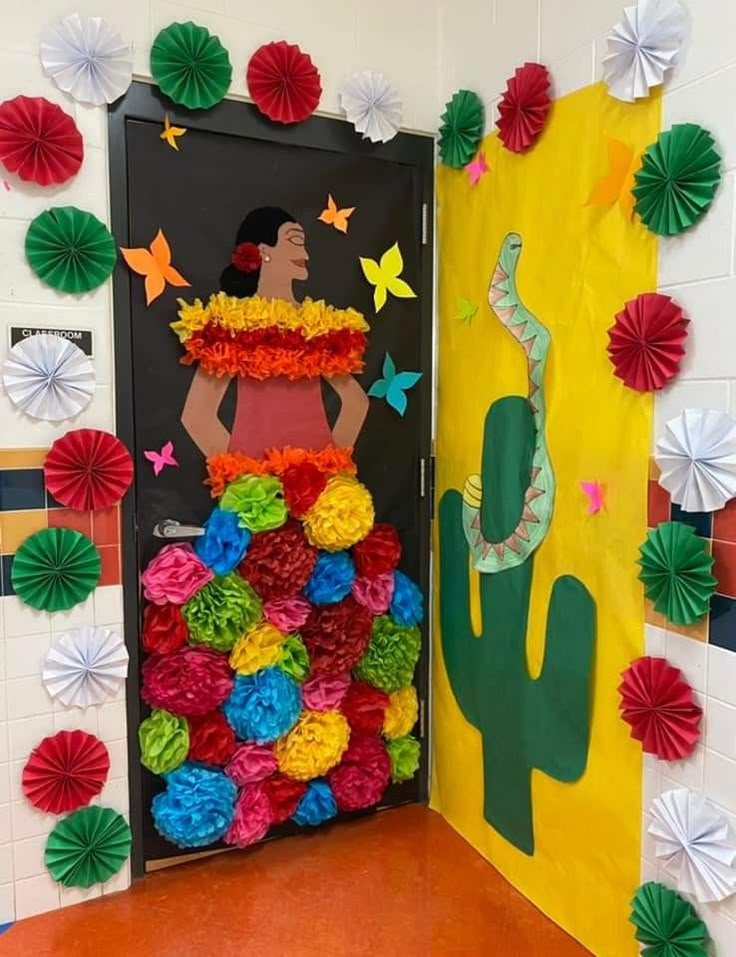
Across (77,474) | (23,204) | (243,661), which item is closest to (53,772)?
(243,661)

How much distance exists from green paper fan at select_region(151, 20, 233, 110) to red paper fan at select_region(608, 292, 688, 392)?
45.6 inches

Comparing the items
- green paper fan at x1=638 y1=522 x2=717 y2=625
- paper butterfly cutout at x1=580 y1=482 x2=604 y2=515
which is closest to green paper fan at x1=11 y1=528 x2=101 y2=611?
paper butterfly cutout at x1=580 y1=482 x2=604 y2=515

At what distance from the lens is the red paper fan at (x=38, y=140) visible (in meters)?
1.85

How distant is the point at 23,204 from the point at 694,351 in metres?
1.51

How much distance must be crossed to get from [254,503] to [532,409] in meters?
0.75

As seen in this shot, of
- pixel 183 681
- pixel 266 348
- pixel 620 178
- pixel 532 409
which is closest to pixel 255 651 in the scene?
pixel 183 681

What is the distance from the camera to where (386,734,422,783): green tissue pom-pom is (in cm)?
248

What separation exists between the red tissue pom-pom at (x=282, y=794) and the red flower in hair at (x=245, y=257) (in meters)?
1.39

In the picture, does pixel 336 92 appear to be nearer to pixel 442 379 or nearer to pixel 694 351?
pixel 442 379

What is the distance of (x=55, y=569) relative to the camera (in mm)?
1999

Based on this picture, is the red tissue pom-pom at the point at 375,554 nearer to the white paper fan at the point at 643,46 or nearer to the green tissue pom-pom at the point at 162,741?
the green tissue pom-pom at the point at 162,741

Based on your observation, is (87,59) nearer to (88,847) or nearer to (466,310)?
(466,310)

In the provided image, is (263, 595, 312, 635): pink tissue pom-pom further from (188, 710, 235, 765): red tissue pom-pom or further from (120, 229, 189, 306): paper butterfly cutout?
(120, 229, 189, 306): paper butterfly cutout

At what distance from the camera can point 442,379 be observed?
2436 millimetres
